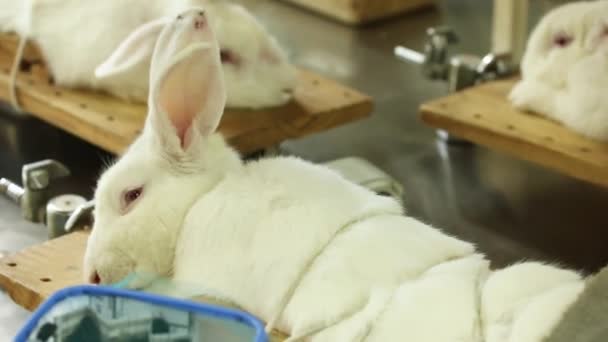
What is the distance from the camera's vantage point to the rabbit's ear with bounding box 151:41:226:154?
104 cm

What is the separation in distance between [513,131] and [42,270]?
84 cm

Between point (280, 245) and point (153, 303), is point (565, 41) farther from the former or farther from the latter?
point (153, 303)

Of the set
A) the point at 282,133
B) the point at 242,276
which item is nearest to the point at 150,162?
the point at 242,276

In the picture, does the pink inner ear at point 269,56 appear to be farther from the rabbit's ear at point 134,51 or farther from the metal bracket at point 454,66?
the metal bracket at point 454,66

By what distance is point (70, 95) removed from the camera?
5.81ft

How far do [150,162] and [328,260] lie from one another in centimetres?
24

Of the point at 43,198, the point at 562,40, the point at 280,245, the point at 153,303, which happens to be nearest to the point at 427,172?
the point at 562,40

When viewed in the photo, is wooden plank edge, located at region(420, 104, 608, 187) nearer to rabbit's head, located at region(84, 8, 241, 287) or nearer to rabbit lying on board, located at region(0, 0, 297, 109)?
rabbit lying on board, located at region(0, 0, 297, 109)

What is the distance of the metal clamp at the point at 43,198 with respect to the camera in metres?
1.46

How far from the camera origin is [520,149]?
1664 millimetres

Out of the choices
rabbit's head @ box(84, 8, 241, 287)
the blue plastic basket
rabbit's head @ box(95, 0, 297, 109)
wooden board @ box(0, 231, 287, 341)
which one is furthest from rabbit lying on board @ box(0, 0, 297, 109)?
the blue plastic basket

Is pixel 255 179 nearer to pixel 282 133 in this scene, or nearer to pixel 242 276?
pixel 242 276

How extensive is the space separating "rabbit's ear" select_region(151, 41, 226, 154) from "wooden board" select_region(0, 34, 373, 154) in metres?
0.55

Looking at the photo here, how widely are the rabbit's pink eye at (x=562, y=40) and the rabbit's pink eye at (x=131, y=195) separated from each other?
0.98m
